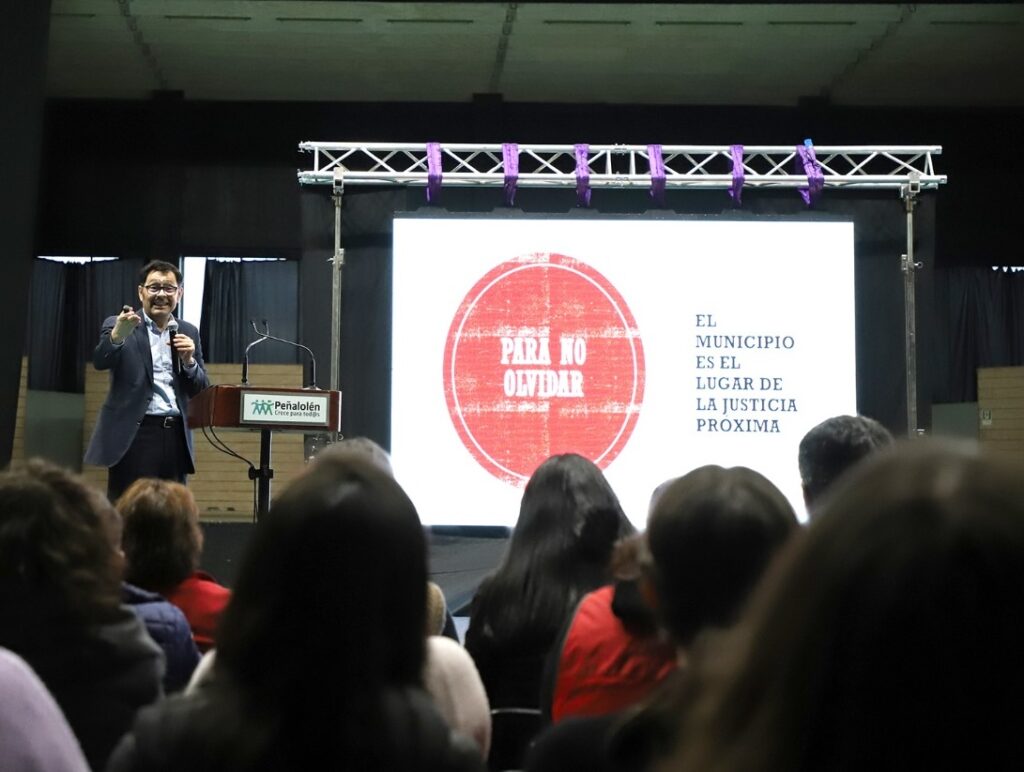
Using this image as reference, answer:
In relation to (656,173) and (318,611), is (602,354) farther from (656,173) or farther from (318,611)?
(318,611)

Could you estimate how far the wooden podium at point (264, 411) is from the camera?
424 centimetres

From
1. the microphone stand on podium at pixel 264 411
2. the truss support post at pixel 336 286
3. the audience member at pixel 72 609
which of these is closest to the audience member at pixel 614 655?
the audience member at pixel 72 609

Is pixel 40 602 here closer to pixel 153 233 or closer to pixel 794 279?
pixel 794 279

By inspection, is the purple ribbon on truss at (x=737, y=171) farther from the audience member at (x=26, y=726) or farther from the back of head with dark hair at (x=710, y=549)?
the audience member at (x=26, y=726)

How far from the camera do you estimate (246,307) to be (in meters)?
8.38

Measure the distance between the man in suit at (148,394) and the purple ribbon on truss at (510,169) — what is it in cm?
183

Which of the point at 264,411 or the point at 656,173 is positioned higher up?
the point at 656,173

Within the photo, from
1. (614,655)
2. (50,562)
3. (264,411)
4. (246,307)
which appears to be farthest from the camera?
(246,307)

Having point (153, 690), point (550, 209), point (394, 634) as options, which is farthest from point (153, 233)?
point (394, 634)

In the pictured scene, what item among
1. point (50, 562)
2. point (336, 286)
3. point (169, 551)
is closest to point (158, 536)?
point (169, 551)

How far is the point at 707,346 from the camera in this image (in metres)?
5.70

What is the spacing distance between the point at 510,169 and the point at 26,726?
4.81 meters

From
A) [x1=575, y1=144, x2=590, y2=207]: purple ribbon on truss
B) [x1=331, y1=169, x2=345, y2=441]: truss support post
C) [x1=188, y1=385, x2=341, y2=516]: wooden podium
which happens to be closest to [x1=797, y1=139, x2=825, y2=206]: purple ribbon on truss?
[x1=575, y1=144, x2=590, y2=207]: purple ribbon on truss

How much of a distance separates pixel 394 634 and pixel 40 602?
2.04 feet
